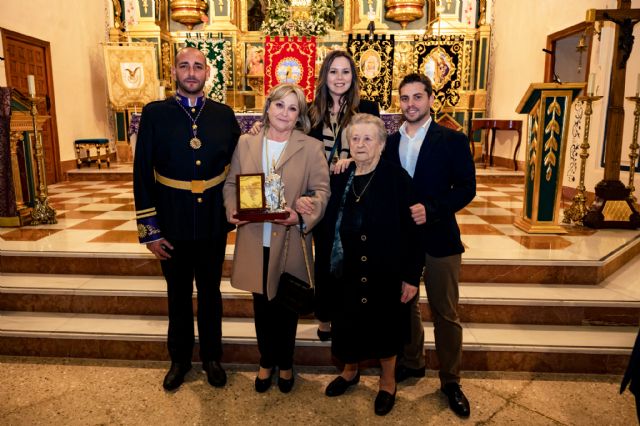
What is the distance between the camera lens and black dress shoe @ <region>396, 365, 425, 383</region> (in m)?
2.86

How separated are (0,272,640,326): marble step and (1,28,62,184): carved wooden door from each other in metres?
5.12

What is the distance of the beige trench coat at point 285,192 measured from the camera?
96.7 inches

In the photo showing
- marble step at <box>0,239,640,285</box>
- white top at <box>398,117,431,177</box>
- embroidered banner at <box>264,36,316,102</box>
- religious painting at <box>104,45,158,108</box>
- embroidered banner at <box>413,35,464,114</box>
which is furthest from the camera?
religious painting at <box>104,45,158,108</box>

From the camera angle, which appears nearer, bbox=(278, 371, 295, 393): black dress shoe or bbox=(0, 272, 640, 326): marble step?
bbox=(278, 371, 295, 393): black dress shoe

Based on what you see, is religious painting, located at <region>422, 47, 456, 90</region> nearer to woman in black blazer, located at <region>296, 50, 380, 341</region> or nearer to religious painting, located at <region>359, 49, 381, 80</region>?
religious painting, located at <region>359, 49, 381, 80</region>

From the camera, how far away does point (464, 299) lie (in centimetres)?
339

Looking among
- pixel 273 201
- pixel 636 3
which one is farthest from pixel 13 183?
pixel 636 3

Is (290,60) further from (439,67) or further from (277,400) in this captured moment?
(277,400)

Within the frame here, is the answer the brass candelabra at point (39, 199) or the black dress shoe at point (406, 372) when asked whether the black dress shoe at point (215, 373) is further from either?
the brass candelabra at point (39, 199)

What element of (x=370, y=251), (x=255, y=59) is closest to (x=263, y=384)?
(x=370, y=251)

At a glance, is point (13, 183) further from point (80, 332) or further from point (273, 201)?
point (273, 201)

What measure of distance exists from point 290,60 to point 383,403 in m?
5.29

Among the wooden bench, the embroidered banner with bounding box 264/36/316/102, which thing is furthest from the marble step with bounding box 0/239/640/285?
the wooden bench

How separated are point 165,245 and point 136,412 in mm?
950
